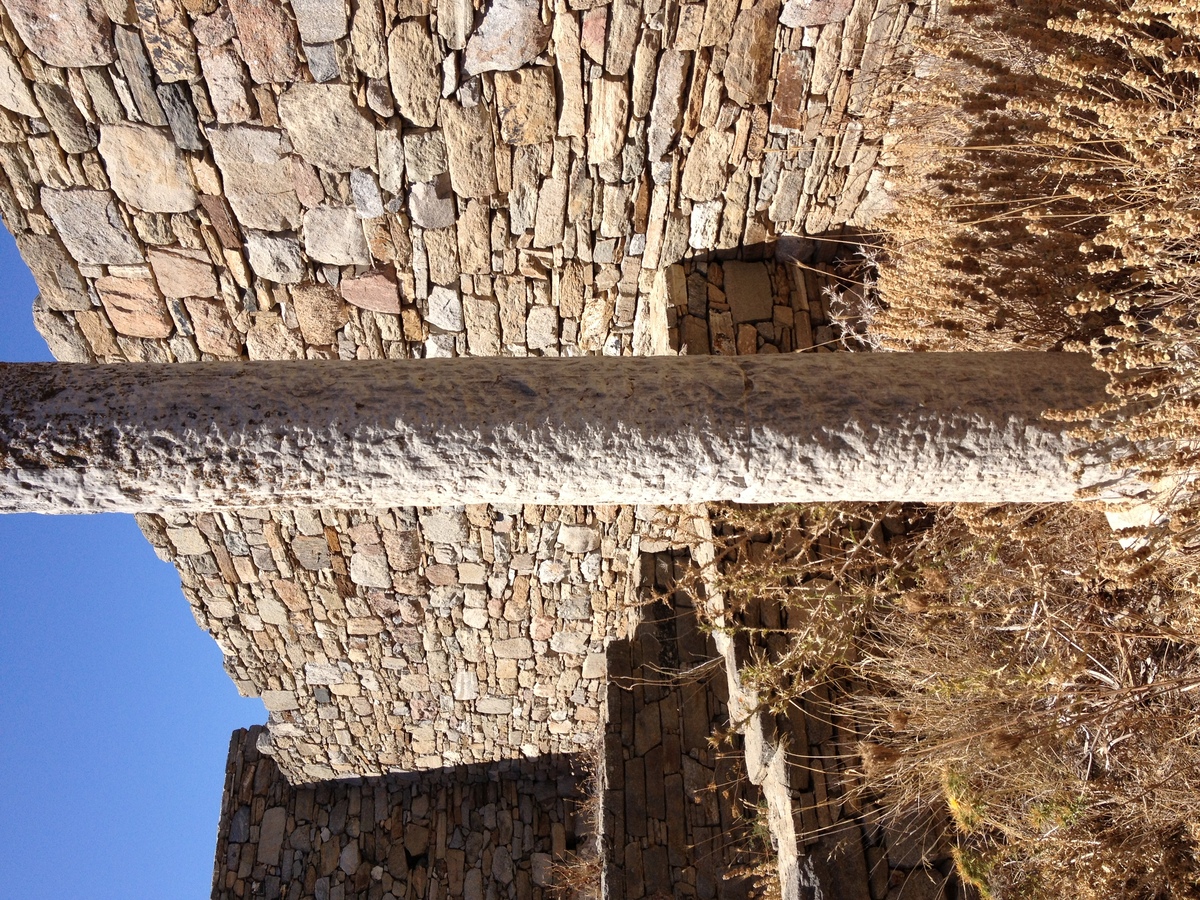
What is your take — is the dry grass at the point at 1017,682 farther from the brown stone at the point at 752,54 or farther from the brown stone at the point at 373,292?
the brown stone at the point at 373,292

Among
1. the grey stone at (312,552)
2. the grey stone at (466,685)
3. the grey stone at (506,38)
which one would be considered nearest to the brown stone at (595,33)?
the grey stone at (506,38)

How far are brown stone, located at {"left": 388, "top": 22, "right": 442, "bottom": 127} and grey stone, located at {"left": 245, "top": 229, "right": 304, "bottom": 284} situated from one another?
780 mm

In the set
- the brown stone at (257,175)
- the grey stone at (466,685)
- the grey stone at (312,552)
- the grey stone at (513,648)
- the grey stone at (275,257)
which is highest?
Answer: the brown stone at (257,175)

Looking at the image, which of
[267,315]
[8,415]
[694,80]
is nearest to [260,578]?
[267,315]

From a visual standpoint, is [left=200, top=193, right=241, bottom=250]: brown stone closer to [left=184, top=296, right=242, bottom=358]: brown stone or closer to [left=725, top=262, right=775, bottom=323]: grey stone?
[left=184, top=296, right=242, bottom=358]: brown stone

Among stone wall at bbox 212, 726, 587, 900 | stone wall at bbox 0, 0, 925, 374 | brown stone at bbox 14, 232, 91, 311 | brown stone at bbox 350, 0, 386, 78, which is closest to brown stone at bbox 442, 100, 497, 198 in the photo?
stone wall at bbox 0, 0, 925, 374

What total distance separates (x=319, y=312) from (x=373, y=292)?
0.26 m

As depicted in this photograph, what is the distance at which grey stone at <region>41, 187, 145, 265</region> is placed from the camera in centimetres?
341

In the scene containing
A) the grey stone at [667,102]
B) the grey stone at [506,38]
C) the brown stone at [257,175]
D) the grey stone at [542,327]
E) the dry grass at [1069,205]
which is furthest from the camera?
the grey stone at [542,327]

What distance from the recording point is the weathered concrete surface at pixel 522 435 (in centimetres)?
213

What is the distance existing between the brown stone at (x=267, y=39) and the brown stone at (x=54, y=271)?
1.19 metres

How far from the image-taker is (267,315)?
3.79 metres

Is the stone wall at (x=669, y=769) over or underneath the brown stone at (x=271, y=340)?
underneath

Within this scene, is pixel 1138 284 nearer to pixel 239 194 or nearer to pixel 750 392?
pixel 750 392
